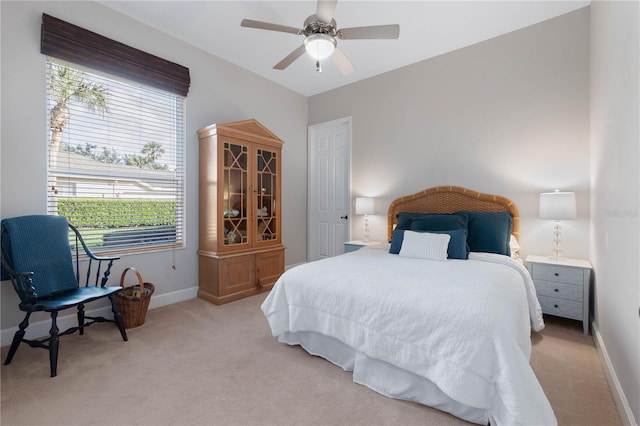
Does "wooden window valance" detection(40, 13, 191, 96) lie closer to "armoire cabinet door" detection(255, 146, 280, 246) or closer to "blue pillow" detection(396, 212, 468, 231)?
"armoire cabinet door" detection(255, 146, 280, 246)

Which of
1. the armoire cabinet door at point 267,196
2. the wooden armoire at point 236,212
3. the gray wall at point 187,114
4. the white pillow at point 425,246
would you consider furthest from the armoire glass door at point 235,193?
the white pillow at point 425,246

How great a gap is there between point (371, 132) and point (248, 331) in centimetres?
310

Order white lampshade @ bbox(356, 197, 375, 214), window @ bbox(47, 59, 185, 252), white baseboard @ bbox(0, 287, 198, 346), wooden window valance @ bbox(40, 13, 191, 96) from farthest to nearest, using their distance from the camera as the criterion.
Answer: white lampshade @ bbox(356, 197, 375, 214) < window @ bbox(47, 59, 185, 252) < wooden window valance @ bbox(40, 13, 191, 96) < white baseboard @ bbox(0, 287, 198, 346)

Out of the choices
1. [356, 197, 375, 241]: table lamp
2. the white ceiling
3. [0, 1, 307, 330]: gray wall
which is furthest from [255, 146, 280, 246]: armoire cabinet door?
the white ceiling

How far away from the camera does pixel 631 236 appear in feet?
4.68

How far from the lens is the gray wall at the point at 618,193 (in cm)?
138

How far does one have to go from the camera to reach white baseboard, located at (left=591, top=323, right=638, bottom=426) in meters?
1.42

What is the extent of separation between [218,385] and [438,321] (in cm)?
137

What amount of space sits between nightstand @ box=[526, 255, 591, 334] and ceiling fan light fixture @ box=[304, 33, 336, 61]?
260 cm

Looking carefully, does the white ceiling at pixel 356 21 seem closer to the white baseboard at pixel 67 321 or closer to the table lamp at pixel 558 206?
the table lamp at pixel 558 206

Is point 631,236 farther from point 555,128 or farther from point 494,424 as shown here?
point 555,128

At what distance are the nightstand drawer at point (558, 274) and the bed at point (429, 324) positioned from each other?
0.90 ft

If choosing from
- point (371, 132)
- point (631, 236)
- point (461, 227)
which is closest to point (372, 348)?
point (631, 236)

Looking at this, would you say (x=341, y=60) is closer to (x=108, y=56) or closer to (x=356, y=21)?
(x=356, y=21)
